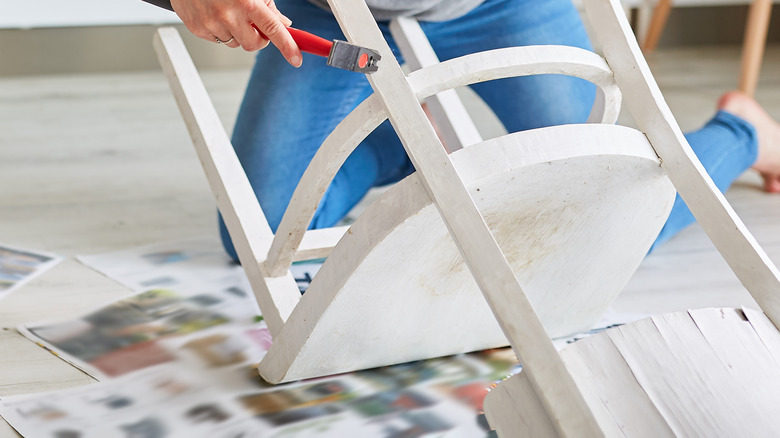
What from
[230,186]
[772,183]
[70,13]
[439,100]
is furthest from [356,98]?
[70,13]

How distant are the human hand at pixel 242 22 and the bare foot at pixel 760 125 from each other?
0.81 m

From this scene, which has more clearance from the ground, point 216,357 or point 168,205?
point 168,205

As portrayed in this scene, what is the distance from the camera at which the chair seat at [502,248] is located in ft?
2.03

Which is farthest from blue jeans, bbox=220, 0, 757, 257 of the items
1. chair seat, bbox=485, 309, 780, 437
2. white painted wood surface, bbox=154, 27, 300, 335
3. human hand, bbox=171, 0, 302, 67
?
chair seat, bbox=485, 309, 780, 437

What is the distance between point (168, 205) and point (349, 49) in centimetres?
78

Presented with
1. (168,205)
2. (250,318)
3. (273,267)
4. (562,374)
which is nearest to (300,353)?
(273,267)

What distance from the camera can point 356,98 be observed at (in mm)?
1172

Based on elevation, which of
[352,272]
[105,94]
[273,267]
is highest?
[105,94]

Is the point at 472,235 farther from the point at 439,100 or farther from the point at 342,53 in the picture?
the point at 439,100

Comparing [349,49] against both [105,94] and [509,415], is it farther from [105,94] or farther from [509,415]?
[105,94]

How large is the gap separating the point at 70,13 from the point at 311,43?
1.61 m

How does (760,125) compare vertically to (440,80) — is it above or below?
above

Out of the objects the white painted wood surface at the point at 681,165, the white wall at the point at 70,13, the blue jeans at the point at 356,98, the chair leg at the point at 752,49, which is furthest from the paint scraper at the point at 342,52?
the white wall at the point at 70,13

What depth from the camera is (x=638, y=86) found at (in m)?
0.71
